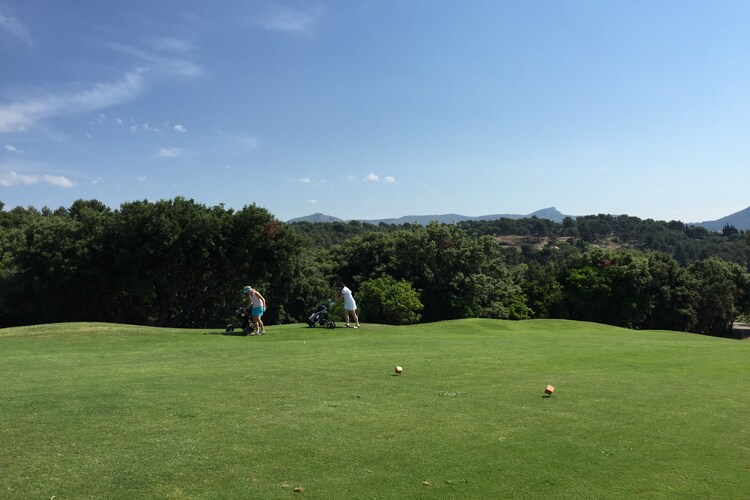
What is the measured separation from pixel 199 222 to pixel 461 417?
3343cm

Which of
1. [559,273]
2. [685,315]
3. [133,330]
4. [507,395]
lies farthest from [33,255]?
[685,315]

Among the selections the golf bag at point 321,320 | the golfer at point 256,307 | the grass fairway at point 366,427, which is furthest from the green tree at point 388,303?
the grass fairway at point 366,427

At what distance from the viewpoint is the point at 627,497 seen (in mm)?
6105

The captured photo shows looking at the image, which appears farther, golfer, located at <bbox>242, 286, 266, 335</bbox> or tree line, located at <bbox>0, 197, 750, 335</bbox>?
tree line, located at <bbox>0, 197, 750, 335</bbox>

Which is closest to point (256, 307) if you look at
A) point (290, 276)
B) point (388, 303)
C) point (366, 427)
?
point (366, 427)

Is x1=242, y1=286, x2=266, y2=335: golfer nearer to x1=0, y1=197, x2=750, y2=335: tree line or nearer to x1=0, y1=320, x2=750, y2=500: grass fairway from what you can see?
x1=0, y1=320, x2=750, y2=500: grass fairway

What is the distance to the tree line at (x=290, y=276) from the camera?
38156mm

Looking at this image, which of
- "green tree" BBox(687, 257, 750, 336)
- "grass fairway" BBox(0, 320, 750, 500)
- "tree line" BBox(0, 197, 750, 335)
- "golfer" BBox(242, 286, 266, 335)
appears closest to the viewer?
"grass fairway" BBox(0, 320, 750, 500)

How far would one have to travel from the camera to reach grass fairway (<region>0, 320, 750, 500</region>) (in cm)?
615

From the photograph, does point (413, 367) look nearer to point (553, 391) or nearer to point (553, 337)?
point (553, 391)

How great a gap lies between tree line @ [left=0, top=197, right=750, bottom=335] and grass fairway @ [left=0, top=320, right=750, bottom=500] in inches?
636

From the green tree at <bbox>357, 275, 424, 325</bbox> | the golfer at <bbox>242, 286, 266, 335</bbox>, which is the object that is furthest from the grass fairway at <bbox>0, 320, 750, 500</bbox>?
the green tree at <bbox>357, 275, 424, 325</bbox>

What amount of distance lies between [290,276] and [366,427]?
48.0m

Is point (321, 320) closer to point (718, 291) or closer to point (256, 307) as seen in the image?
point (256, 307)
